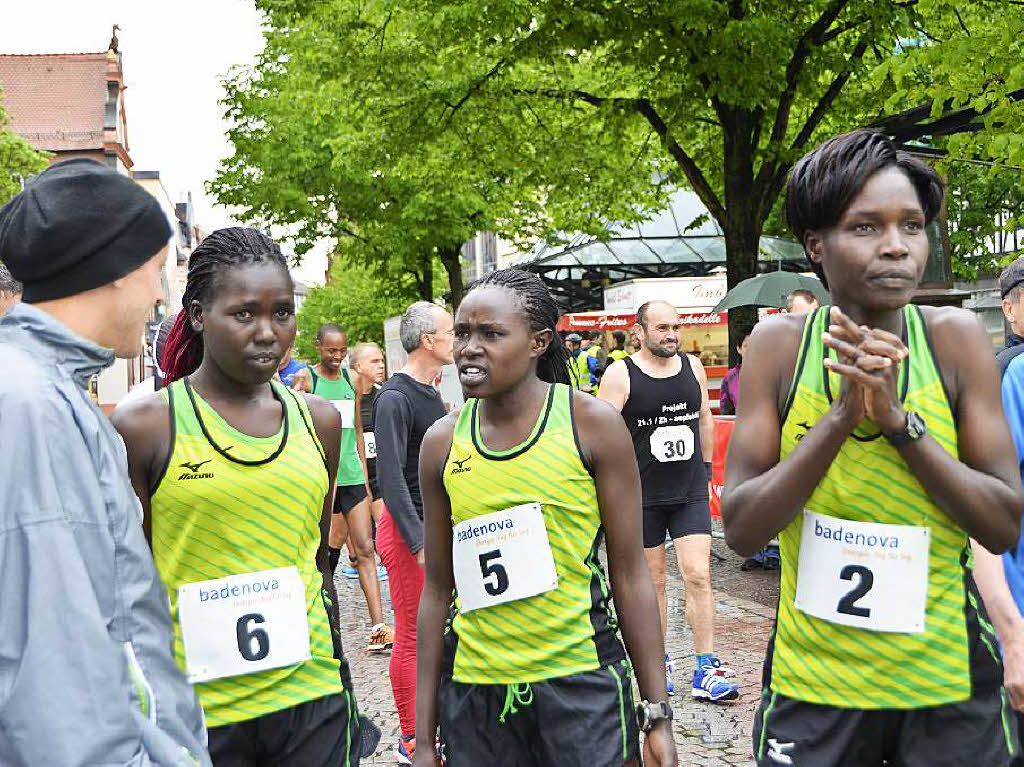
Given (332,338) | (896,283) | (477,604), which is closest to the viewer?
(896,283)

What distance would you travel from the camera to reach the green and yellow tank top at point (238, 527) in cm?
303

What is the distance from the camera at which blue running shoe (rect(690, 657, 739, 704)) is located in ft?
21.4

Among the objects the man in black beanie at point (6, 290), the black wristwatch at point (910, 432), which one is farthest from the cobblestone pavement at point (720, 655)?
the black wristwatch at point (910, 432)

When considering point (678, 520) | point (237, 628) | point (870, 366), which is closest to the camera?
point (870, 366)

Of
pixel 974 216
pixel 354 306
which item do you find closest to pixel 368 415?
pixel 974 216

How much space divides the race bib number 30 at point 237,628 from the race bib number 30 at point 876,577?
1.33 metres

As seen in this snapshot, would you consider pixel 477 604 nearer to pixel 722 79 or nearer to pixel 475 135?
pixel 722 79

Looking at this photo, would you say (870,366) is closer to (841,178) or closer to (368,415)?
(841,178)

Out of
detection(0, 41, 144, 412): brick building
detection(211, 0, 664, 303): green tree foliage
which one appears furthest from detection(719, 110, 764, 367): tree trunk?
detection(0, 41, 144, 412): brick building

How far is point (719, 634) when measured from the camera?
812 centimetres

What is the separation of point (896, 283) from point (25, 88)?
74287 mm

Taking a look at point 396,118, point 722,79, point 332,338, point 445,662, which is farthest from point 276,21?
point 445,662

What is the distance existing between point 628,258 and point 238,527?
102 feet

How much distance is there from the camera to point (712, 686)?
653 cm
